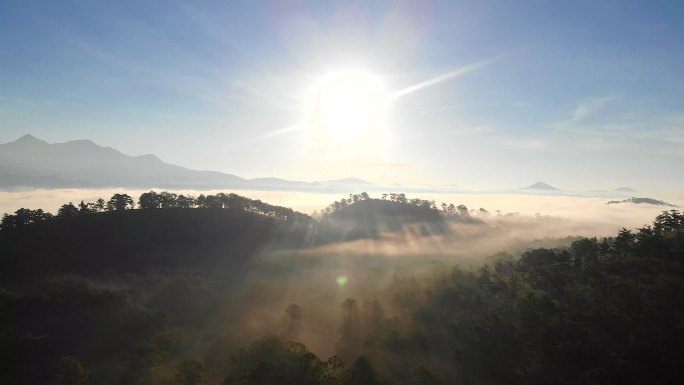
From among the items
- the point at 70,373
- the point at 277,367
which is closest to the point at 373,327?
the point at 277,367

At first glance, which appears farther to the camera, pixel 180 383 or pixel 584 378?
pixel 584 378

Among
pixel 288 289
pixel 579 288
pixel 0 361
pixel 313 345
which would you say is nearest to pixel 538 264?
pixel 579 288

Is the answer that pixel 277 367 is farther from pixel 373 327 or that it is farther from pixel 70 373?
pixel 373 327

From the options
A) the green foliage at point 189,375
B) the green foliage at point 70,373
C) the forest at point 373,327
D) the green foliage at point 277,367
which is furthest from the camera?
the forest at point 373,327

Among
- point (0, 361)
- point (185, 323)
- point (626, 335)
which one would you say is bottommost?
point (185, 323)

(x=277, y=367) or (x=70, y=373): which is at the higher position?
(x=277, y=367)

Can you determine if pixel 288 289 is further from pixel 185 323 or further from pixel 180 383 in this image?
pixel 180 383

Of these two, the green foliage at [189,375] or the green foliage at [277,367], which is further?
the green foliage at [189,375]

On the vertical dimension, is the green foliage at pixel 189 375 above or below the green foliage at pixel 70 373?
above

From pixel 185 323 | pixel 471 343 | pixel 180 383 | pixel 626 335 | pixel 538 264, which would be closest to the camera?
pixel 180 383

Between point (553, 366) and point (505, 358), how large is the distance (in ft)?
35.6

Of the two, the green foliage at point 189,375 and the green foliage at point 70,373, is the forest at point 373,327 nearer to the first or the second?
the green foliage at point 189,375

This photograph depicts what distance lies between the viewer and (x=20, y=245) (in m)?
164

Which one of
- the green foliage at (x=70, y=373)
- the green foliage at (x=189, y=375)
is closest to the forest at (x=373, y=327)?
the green foliage at (x=189, y=375)
